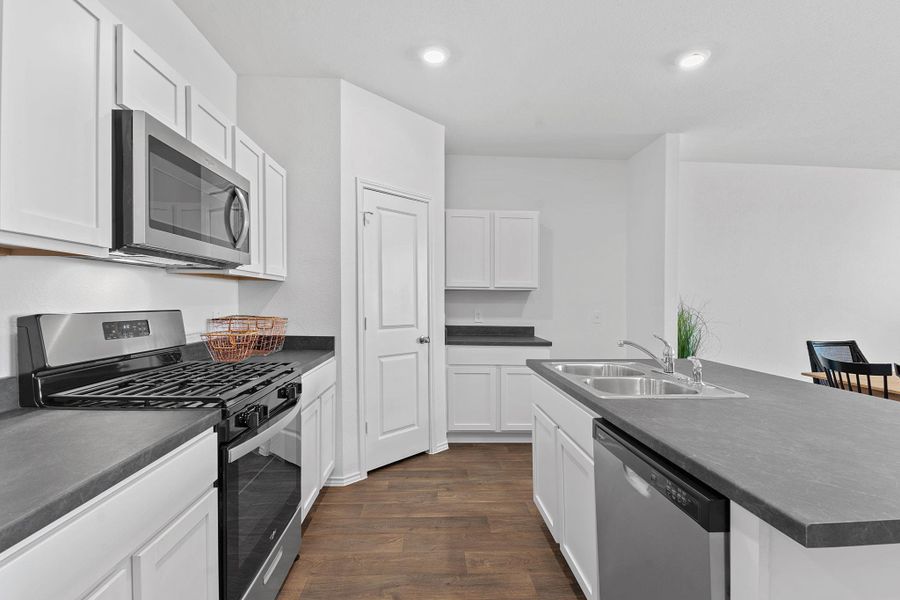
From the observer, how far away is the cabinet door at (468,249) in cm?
414

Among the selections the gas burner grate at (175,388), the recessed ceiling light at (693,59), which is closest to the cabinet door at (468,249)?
the recessed ceiling light at (693,59)

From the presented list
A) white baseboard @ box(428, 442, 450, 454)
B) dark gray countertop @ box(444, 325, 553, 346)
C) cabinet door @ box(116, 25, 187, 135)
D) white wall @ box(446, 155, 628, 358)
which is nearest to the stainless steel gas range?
cabinet door @ box(116, 25, 187, 135)

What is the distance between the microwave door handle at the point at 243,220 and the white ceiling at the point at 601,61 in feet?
3.43

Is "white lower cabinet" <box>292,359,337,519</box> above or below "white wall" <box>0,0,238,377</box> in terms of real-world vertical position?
below

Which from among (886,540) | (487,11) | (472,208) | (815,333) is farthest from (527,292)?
(886,540)

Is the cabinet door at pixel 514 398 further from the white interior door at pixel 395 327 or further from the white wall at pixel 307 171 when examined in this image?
the white wall at pixel 307 171

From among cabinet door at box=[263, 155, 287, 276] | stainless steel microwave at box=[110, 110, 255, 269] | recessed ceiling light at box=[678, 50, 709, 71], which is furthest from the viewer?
recessed ceiling light at box=[678, 50, 709, 71]

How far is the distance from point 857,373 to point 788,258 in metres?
2.35

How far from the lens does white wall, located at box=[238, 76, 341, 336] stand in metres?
2.98

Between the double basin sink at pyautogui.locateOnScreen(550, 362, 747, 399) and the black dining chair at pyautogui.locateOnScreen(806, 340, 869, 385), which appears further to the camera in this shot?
the black dining chair at pyautogui.locateOnScreen(806, 340, 869, 385)

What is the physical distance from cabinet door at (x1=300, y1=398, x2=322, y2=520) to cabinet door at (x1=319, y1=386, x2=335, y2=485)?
0.09 m

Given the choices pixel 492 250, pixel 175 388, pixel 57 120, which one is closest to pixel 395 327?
pixel 492 250

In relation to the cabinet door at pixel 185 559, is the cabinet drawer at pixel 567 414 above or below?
above

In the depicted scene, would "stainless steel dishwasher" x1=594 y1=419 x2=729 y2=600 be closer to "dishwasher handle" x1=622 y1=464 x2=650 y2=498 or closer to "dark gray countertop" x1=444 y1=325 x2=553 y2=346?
"dishwasher handle" x1=622 y1=464 x2=650 y2=498
